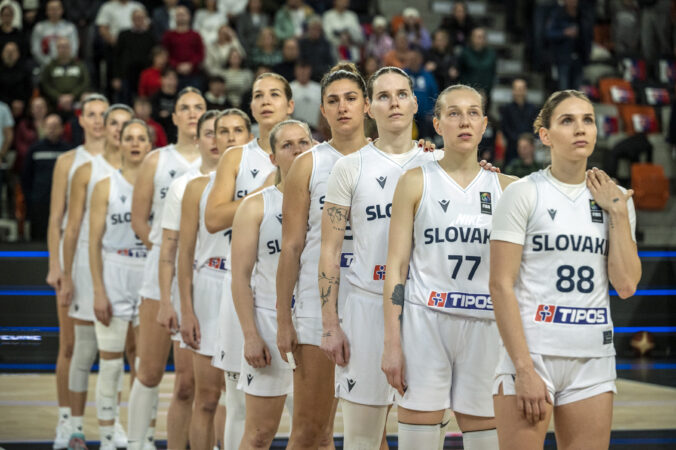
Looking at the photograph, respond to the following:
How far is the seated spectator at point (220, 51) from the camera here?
1368 centimetres

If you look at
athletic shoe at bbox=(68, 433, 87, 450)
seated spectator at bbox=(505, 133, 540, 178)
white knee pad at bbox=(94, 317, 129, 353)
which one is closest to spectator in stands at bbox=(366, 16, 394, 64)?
seated spectator at bbox=(505, 133, 540, 178)

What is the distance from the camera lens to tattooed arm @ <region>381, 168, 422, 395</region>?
4.21m

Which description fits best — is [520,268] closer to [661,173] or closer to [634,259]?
[634,259]

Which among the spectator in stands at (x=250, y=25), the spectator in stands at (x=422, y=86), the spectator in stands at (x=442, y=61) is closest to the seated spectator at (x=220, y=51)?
the spectator in stands at (x=250, y=25)

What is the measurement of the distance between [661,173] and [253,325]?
10.3 meters

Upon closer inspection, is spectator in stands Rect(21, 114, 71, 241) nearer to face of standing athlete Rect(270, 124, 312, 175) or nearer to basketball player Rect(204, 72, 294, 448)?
basketball player Rect(204, 72, 294, 448)

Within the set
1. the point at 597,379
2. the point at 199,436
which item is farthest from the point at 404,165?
the point at 199,436

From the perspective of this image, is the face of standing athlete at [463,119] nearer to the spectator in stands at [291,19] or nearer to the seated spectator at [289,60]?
the seated spectator at [289,60]

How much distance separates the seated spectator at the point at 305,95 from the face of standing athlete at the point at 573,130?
356 inches

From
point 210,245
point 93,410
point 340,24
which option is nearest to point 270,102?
point 210,245

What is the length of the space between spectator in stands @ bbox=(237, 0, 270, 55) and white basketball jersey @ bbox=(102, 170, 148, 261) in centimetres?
724

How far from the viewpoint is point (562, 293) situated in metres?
3.97

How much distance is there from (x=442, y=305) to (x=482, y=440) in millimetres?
578

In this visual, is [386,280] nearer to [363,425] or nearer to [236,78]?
[363,425]
